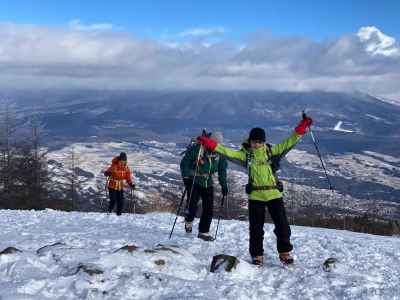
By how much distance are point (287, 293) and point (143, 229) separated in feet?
17.9

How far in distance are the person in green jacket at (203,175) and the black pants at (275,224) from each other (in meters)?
1.98

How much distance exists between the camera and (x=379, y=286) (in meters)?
7.17

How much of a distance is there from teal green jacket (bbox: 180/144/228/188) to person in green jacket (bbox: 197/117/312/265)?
73.6 inches

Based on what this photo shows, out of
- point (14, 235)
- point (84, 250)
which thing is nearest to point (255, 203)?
point (84, 250)

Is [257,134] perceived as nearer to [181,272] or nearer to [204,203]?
[181,272]

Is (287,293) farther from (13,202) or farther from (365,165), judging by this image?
(365,165)

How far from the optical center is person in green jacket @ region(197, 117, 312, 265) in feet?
25.9

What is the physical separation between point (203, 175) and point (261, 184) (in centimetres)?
235

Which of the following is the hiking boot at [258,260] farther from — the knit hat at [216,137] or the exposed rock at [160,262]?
the knit hat at [216,137]

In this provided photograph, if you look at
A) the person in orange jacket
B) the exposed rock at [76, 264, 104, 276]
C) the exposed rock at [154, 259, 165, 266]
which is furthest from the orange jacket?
the exposed rock at [76, 264, 104, 276]

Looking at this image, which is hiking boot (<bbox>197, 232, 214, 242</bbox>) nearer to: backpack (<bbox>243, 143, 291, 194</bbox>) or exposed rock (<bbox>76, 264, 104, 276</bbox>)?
backpack (<bbox>243, 143, 291, 194</bbox>)

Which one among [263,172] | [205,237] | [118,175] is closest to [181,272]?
[263,172]

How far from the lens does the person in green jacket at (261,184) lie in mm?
7891

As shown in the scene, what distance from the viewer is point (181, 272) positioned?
24.2 feet
